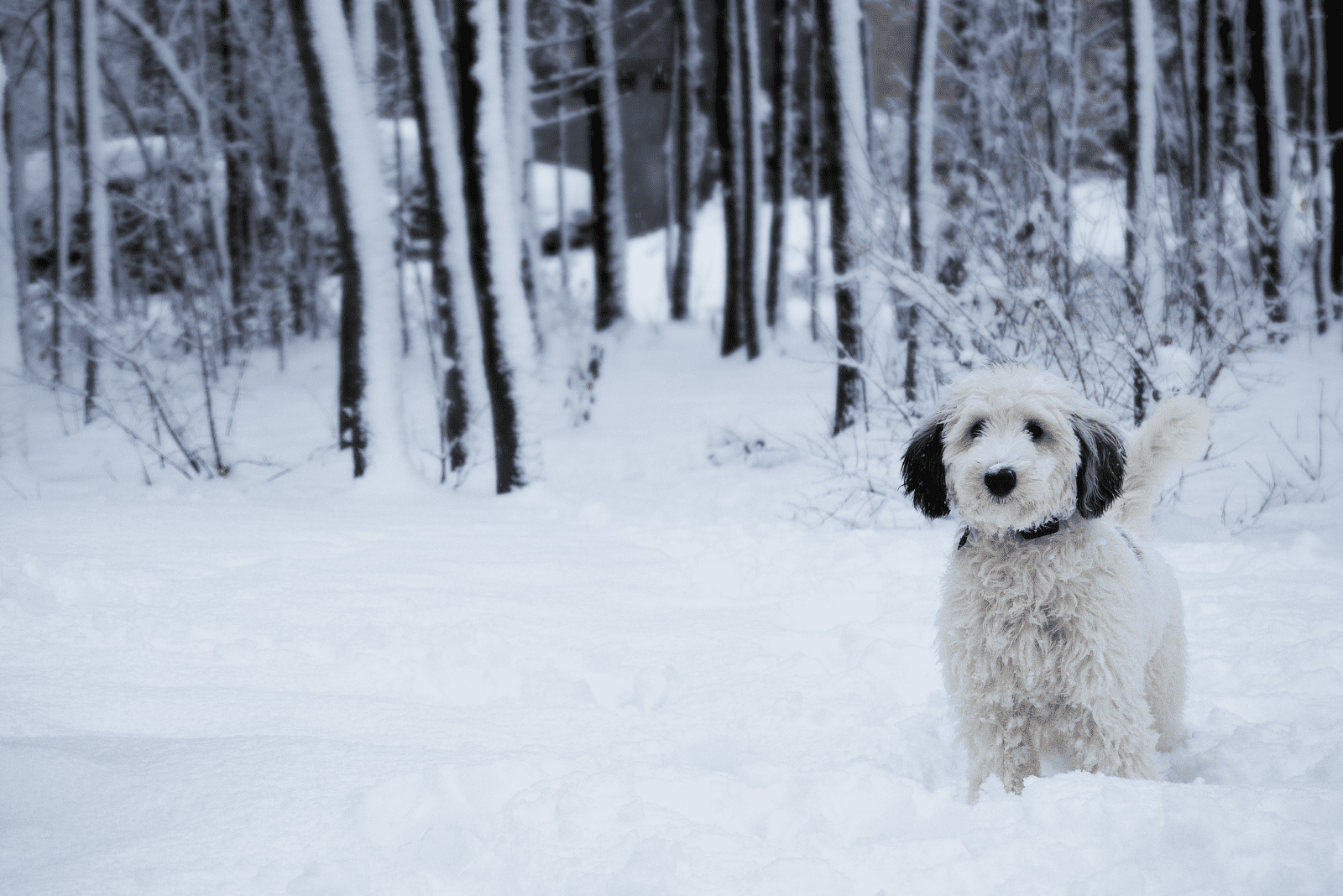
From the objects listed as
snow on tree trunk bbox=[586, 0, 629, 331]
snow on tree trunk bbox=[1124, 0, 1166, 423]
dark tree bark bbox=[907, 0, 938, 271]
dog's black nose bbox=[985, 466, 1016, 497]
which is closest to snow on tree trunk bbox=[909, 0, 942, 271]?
dark tree bark bbox=[907, 0, 938, 271]

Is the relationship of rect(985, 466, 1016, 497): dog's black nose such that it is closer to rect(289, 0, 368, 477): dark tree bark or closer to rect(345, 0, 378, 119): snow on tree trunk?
rect(289, 0, 368, 477): dark tree bark

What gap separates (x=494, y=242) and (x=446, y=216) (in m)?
1.24

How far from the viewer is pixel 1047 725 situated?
2.60m

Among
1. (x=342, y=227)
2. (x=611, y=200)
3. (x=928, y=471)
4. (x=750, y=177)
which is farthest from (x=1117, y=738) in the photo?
(x=611, y=200)

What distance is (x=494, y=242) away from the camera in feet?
22.2

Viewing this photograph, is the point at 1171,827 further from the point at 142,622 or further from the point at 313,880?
the point at 142,622

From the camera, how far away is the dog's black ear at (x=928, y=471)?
283 cm

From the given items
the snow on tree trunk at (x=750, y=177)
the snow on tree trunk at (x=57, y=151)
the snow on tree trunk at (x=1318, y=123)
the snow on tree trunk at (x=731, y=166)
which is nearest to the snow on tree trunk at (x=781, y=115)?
the snow on tree trunk at (x=750, y=177)

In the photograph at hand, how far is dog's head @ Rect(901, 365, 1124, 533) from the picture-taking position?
2.47 meters

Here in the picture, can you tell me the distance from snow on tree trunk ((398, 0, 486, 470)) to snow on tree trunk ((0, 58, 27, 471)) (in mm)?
3270

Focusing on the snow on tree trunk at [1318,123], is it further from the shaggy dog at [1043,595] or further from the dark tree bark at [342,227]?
the dark tree bark at [342,227]

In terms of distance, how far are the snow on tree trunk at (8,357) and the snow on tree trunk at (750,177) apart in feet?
30.8

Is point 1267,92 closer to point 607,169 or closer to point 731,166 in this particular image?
point 731,166

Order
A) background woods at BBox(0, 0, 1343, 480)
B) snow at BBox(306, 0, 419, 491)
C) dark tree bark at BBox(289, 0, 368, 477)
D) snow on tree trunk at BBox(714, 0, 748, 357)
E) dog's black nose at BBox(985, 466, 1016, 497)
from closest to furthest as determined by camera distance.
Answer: dog's black nose at BBox(985, 466, 1016, 497), background woods at BBox(0, 0, 1343, 480), dark tree bark at BBox(289, 0, 368, 477), snow at BBox(306, 0, 419, 491), snow on tree trunk at BBox(714, 0, 748, 357)
